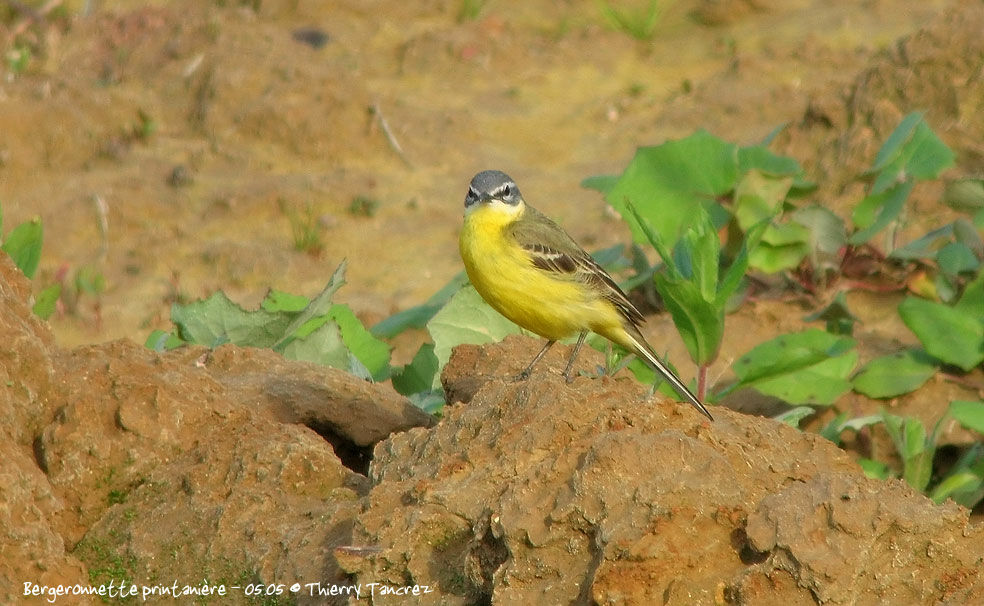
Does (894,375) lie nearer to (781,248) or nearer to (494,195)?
(781,248)

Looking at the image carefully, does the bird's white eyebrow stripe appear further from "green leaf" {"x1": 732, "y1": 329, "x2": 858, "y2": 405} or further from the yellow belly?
"green leaf" {"x1": 732, "y1": 329, "x2": 858, "y2": 405}

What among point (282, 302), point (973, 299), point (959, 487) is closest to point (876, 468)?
point (959, 487)

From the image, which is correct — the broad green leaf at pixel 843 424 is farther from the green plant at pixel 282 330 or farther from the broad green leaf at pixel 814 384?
the green plant at pixel 282 330

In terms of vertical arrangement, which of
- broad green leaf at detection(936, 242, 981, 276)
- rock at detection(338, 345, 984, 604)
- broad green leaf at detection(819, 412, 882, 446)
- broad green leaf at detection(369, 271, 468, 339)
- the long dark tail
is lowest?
broad green leaf at detection(369, 271, 468, 339)

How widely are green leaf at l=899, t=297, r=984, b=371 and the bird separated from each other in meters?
1.58

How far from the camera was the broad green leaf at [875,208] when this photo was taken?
8.08 metres

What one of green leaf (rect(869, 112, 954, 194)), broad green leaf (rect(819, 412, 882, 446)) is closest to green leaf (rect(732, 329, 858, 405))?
broad green leaf (rect(819, 412, 882, 446))

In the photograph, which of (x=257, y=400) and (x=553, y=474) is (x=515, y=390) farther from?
(x=257, y=400)

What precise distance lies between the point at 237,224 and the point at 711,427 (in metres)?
7.88

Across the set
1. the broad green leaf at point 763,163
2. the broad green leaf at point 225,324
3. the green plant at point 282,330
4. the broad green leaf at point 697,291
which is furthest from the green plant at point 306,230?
the broad green leaf at point 697,291

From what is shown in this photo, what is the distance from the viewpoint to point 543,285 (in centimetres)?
664

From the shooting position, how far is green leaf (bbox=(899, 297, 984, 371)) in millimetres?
7277

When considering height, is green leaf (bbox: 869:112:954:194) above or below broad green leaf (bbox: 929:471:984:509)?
above

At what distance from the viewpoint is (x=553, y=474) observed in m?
3.96
